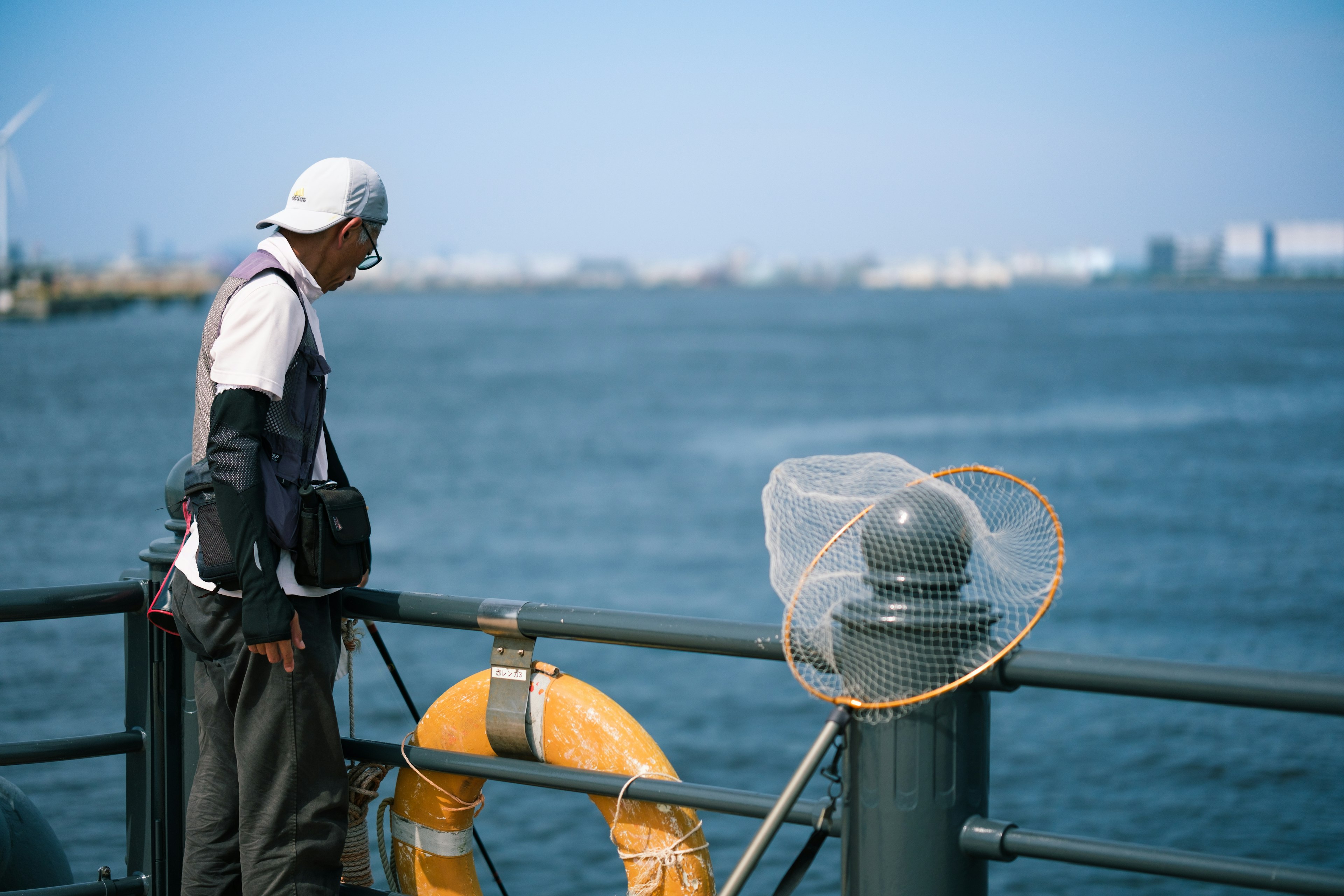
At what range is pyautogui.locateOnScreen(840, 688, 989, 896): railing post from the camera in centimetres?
236

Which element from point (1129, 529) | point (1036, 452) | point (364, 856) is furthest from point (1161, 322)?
point (364, 856)

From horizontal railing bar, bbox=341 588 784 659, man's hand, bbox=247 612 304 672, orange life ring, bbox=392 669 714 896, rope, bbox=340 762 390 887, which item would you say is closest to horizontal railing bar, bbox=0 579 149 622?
man's hand, bbox=247 612 304 672

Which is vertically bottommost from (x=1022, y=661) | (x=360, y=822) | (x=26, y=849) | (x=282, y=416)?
(x=26, y=849)

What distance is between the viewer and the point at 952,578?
7.68 ft

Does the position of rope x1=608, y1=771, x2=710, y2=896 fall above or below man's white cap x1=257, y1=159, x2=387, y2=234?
below

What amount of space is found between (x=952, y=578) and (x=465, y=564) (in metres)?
26.0

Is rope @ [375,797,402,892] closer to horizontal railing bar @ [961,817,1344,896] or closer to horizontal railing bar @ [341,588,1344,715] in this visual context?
horizontal railing bar @ [341,588,1344,715]

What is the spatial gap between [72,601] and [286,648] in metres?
0.71

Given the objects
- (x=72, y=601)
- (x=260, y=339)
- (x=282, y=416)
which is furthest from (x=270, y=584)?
(x=72, y=601)

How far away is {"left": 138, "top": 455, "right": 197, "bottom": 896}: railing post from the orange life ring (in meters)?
0.61

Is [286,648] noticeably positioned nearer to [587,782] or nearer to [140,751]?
[587,782]

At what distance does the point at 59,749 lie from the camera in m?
3.08

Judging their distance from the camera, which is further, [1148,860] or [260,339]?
[260,339]

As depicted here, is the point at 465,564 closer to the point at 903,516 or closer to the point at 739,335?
the point at 903,516
